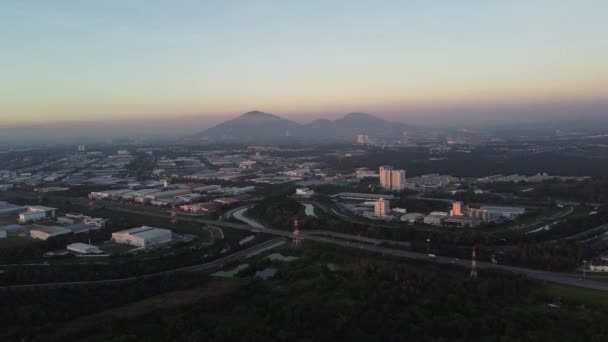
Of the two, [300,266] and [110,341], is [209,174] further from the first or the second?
[110,341]

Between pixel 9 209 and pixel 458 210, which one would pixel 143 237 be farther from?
pixel 458 210

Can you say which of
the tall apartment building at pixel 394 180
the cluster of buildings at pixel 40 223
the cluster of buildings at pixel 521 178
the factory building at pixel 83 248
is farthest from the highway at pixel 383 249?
the cluster of buildings at pixel 521 178

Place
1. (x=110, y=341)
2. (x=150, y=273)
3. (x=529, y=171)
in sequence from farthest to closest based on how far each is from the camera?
(x=529, y=171) → (x=150, y=273) → (x=110, y=341)

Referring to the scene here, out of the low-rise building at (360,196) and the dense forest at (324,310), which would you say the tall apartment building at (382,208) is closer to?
the low-rise building at (360,196)

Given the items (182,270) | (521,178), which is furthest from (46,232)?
(521,178)

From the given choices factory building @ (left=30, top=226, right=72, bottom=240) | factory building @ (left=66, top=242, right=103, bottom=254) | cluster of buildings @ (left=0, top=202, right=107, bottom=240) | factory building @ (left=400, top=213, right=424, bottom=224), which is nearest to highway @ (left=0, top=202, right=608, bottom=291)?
factory building @ (left=66, top=242, right=103, bottom=254)

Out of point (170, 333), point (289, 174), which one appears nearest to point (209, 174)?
point (289, 174)

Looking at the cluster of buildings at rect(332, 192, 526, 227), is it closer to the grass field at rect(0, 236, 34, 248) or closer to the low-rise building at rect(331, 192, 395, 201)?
the low-rise building at rect(331, 192, 395, 201)
